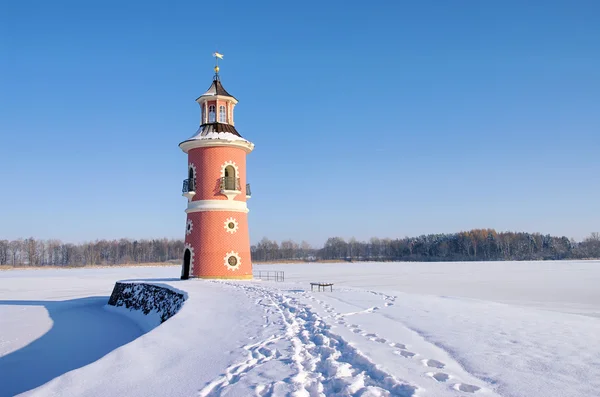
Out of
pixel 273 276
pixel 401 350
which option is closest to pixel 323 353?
pixel 401 350

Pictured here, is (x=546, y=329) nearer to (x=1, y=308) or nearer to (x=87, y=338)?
(x=87, y=338)

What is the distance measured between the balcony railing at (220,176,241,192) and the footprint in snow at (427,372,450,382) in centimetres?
1509

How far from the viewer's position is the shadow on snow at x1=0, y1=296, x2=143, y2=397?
8.29 metres

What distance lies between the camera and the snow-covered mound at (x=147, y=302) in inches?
480

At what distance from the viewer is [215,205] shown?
61.6 ft

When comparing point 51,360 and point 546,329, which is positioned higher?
point 546,329

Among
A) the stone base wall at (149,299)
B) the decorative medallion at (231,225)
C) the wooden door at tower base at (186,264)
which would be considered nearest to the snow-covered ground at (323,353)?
the stone base wall at (149,299)

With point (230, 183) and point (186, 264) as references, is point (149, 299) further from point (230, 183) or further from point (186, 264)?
point (230, 183)

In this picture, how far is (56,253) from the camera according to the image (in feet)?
362

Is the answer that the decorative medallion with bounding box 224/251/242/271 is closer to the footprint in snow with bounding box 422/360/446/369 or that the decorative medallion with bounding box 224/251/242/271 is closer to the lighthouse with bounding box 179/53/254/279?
the lighthouse with bounding box 179/53/254/279

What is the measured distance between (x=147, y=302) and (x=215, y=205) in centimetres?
510

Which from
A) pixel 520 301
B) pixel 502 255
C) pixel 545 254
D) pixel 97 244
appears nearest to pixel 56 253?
pixel 97 244

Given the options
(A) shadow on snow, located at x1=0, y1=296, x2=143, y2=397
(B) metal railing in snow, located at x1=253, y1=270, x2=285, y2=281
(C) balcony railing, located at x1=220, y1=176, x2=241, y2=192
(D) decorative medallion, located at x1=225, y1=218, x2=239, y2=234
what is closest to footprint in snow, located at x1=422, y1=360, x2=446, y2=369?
(A) shadow on snow, located at x1=0, y1=296, x2=143, y2=397

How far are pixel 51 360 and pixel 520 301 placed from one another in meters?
→ 14.8
